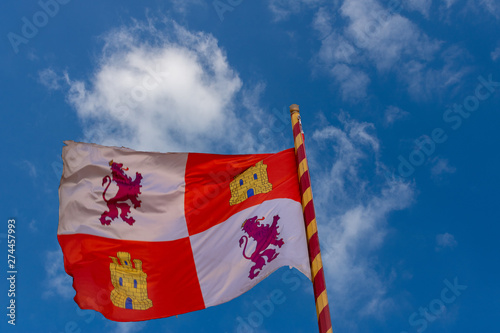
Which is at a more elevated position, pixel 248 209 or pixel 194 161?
pixel 194 161

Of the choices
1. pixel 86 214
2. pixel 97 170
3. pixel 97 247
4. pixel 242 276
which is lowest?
pixel 242 276

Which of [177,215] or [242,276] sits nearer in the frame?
[242,276]

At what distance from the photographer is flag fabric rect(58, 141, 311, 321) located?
972 cm

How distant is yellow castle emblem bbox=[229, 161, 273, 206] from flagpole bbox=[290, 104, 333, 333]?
929 mm

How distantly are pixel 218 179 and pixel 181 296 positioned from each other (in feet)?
9.43

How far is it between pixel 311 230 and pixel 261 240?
1.21 m

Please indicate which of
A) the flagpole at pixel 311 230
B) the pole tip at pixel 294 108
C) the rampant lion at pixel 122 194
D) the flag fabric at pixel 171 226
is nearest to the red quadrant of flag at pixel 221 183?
the flag fabric at pixel 171 226

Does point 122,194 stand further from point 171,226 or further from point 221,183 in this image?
point 221,183

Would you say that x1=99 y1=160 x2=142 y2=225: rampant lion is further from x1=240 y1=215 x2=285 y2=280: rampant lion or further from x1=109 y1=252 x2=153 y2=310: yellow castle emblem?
x1=240 y1=215 x2=285 y2=280: rampant lion

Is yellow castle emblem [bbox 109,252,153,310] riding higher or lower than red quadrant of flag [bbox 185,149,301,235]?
lower

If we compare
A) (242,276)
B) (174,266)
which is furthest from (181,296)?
(242,276)

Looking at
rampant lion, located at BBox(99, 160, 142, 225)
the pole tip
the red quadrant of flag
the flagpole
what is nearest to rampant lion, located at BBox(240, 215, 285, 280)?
the red quadrant of flag

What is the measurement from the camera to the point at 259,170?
1058 centimetres

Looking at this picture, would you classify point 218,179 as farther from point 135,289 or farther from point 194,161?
point 135,289
